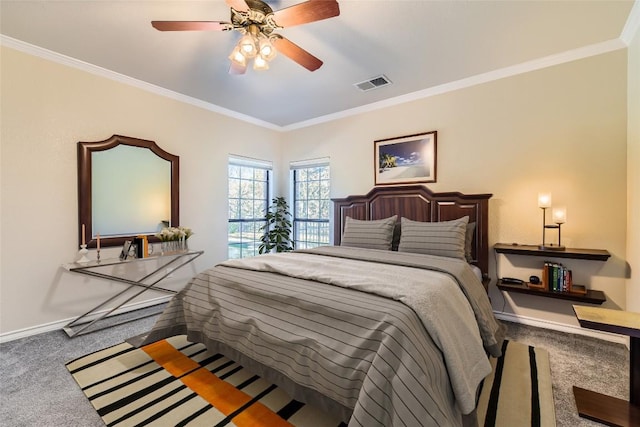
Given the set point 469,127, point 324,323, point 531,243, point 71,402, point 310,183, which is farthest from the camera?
point 310,183

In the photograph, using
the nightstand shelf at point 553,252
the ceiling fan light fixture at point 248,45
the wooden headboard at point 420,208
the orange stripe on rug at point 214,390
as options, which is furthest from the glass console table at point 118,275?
the nightstand shelf at point 553,252

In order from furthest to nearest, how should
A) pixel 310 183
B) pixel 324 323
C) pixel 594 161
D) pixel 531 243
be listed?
pixel 310 183 → pixel 531 243 → pixel 594 161 → pixel 324 323

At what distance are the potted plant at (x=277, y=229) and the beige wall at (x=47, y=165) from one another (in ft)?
5.93

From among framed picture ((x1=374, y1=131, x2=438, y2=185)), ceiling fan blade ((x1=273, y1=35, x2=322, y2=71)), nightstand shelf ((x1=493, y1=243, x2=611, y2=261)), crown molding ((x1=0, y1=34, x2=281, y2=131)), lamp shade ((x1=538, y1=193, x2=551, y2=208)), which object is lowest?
nightstand shelf ((x1=493, y1=243, x2=611, y2=261))

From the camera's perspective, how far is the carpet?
1594 millimetres

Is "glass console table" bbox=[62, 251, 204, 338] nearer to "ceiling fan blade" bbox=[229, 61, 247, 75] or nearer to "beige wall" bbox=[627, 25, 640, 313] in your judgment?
"ceiling fan blade" bbox=[229, 61, 247, 75]

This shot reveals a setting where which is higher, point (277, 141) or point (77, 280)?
point (277, 141)

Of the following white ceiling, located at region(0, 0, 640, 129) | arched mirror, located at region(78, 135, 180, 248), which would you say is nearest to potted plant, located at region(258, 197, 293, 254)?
arched mirror, located at region(78, 135, 180, 248)

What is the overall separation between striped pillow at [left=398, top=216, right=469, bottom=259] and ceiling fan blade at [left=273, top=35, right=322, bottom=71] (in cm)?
184

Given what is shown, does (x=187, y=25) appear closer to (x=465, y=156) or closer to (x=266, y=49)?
(x=266, y=49)

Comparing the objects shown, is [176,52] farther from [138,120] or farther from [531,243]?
[531,243]

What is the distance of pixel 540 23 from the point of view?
89.9 inches

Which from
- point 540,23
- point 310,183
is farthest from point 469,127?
point 310,183

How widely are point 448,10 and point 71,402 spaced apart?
362 cm
